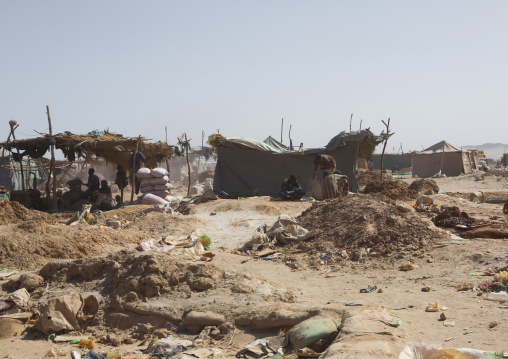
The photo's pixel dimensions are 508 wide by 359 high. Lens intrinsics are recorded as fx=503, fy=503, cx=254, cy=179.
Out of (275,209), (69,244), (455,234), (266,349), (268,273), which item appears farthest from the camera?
(275,209)

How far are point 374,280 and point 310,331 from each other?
249cm

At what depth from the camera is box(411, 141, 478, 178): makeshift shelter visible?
26.8 metres

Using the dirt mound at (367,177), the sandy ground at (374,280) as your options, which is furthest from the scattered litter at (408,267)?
the dirt mound at (367,177)

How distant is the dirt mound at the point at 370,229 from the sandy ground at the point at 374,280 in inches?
13.5

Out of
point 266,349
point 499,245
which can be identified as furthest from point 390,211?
point 266,349

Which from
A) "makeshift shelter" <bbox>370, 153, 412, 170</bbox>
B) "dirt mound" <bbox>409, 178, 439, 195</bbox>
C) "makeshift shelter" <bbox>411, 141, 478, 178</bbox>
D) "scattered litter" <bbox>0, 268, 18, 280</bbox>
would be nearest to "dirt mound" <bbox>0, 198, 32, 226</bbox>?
"scattered litter" <bbox>0, 268, 18, 280</bbox>

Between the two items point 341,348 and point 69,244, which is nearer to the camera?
point 341,348

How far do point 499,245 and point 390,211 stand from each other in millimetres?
1887

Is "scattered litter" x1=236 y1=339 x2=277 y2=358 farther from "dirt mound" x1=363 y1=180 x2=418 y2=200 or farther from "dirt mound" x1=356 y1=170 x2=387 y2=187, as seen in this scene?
"dirt mound" x1=356 y1=170 x2=387 y2=187

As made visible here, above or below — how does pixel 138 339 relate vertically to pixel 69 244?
below

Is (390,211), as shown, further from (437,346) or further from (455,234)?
(437,346)

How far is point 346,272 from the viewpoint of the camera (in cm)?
675

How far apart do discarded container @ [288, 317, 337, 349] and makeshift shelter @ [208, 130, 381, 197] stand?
11010 millimetres

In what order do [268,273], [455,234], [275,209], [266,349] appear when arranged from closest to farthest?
[266,349] → [268,273] → [455,234] → [275,209]
